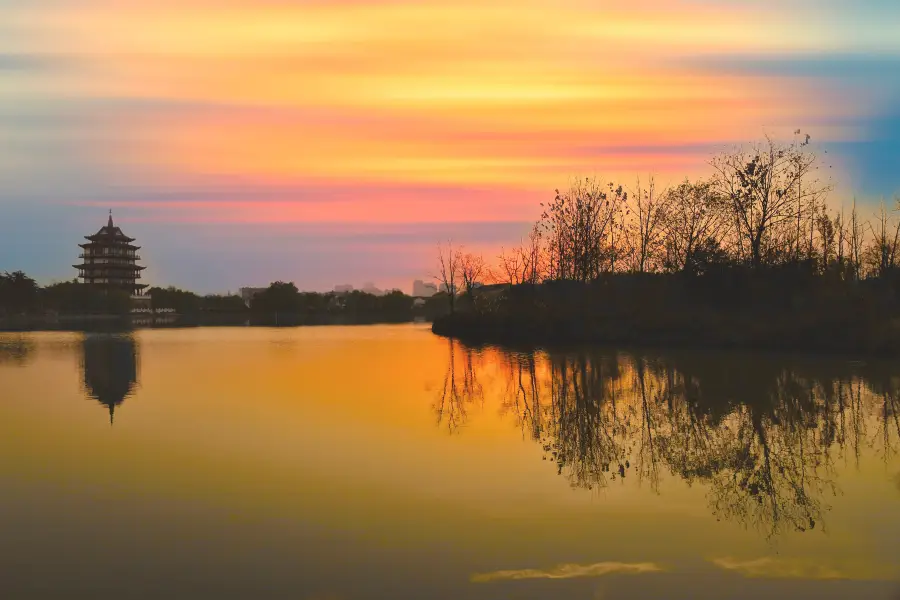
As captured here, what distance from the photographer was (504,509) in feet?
22.9

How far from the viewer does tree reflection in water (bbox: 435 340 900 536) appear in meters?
7.80

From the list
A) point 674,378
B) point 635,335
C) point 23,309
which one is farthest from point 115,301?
point 674,378

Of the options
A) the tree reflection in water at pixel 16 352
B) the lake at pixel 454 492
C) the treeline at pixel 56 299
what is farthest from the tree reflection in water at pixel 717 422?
the treeline at pixel 56 299

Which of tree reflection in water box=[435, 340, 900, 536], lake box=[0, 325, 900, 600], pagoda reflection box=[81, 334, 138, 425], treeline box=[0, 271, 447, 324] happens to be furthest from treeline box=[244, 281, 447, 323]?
lake box=[0, 325, 900, 600]

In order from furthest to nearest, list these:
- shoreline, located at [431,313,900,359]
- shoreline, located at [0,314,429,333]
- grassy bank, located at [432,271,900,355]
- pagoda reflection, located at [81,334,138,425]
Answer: shoreline, located at [0,314,429,333], grassy bank, located at [432,271,900,355], shoreline, located at [431,313,900,359], pagoda reflection, located at [81,334,138,425]

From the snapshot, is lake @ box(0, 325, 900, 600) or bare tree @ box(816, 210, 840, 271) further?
bare tree @ box(816, 210, 840, 271)

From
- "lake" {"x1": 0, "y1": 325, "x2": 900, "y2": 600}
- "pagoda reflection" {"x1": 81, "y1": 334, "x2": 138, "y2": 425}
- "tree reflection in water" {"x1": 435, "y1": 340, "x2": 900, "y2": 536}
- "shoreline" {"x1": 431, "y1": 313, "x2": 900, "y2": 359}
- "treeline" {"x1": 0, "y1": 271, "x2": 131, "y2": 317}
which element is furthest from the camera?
"treeline" {"x1": 0, "y1": 271, "x2": 131, "y2": 317}

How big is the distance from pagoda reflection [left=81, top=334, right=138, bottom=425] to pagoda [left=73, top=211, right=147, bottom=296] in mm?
68858

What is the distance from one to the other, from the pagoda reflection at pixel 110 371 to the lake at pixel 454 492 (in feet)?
1.07

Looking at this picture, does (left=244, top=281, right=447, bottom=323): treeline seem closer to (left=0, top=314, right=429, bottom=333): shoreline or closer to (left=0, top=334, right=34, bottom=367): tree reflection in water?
(left=0, top=314, right=429, bottom=333): shoreline

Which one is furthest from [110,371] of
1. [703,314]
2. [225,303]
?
[225,303]

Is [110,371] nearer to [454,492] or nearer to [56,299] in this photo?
[454,492]

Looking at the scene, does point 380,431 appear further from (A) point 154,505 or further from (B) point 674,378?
(B) point 674,378

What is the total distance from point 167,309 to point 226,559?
97.2m
